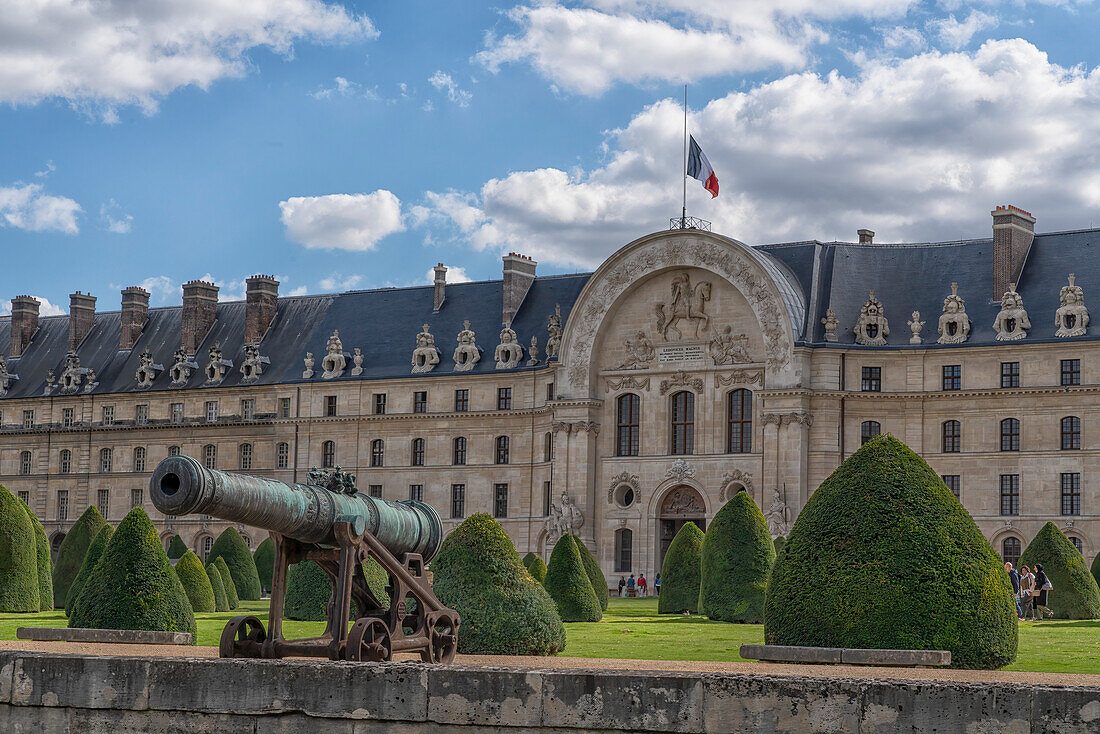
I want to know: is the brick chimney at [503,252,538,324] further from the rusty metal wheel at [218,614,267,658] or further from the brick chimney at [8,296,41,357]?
the rusty metal wheel at [218,614,267,658]

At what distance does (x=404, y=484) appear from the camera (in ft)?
236

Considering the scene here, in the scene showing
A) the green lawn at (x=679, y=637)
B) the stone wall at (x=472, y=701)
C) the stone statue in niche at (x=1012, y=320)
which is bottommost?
the green lawn at (x=679, y=637)

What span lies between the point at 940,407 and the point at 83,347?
152 feet

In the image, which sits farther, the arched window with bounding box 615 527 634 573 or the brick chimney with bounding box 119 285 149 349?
the brick chimney with bounding box 119 285 149 349

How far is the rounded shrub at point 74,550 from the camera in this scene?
48.6 meters

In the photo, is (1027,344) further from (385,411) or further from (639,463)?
(385,411)

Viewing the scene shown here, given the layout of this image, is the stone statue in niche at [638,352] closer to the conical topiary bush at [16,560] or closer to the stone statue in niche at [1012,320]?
the stone statue in niche at [1012,320]

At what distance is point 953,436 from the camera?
60438mm

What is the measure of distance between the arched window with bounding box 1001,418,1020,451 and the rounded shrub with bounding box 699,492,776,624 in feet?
73.8

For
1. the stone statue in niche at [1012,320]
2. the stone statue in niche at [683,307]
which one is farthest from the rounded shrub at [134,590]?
the stone statue in niche at [1012,320]

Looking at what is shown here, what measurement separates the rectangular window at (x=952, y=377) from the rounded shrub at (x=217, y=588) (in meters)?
29.0

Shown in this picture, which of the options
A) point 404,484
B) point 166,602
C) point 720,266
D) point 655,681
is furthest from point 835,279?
point 655,681

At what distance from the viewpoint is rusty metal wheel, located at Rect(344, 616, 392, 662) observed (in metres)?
17.2

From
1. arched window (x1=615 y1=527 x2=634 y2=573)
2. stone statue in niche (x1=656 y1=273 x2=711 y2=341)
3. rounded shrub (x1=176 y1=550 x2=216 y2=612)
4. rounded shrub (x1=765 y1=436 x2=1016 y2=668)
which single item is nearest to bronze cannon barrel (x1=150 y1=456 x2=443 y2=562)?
rounded shrub (x1=765 y1=436 x2=1016 y2=668)
